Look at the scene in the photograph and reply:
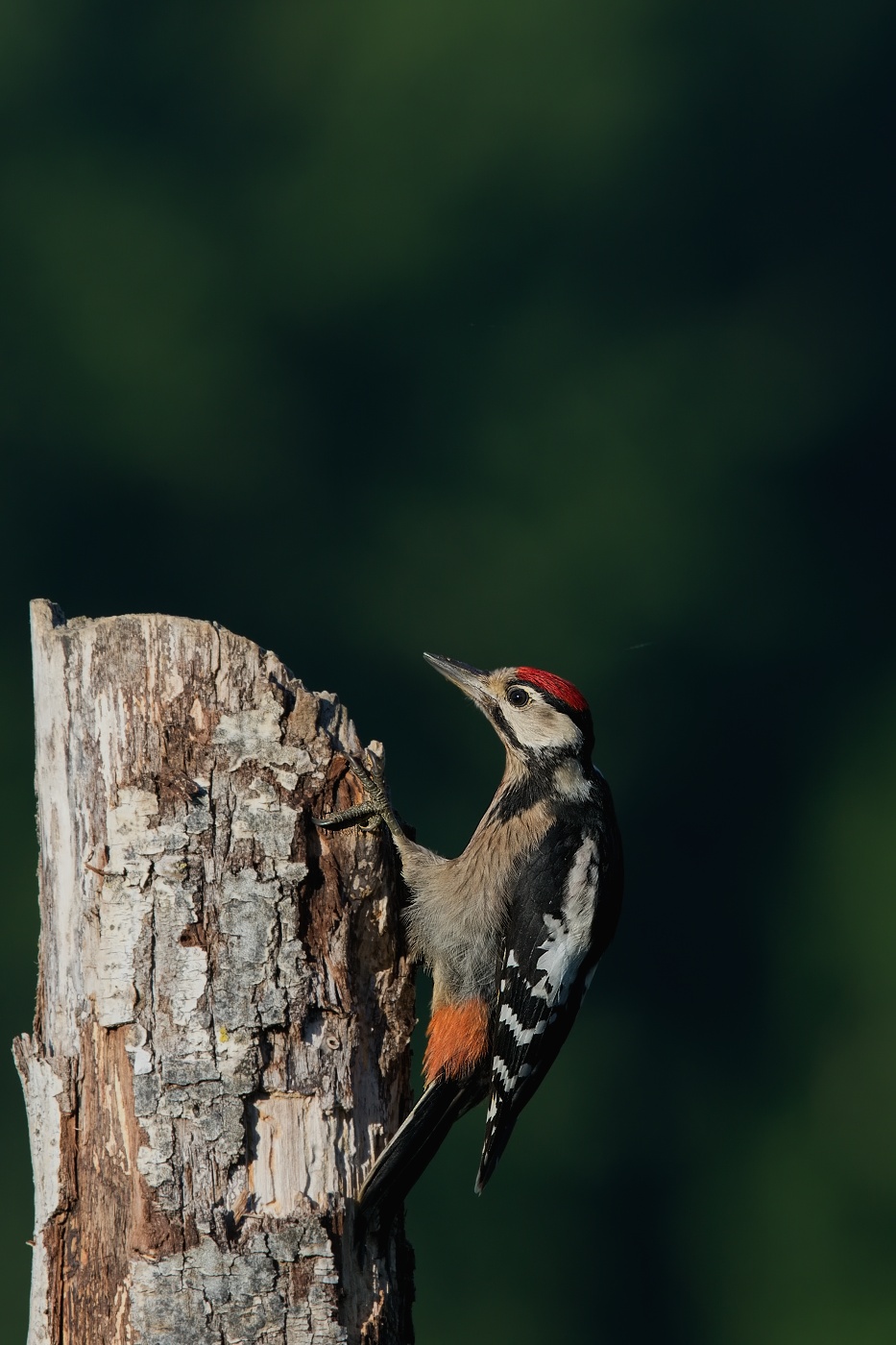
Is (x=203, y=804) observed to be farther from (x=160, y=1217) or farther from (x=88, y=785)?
(x=160, y=1217)

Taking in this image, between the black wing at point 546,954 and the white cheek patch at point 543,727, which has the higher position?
the white cheek patch at point 543,727

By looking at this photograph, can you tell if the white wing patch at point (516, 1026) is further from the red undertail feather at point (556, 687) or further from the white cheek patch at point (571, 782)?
the red undertail feather at point (556, 687)

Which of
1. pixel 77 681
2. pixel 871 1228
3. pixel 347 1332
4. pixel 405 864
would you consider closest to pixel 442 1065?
pixel 405 864

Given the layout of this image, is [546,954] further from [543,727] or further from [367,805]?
[367,805]

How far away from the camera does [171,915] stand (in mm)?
2135

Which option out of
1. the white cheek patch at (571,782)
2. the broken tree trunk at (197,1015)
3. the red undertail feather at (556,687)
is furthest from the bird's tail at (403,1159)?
the red undertail feather at (556,687)

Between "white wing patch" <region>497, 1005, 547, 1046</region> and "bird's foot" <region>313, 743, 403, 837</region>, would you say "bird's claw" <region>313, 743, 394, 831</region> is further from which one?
"white wing patch" <region>497, 1005, 547, 1046</region>

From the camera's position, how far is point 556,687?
308cm

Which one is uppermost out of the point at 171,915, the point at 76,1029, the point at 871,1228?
the point at 171,915

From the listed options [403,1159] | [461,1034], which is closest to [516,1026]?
[461,1034]

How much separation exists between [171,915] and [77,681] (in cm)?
41

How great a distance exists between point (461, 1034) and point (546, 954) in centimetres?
24

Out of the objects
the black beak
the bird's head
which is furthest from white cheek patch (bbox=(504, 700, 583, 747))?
the black beak

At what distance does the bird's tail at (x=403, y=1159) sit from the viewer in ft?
7.21
